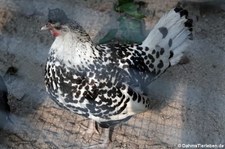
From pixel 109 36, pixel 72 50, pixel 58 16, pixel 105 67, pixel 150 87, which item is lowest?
pixel 150 87

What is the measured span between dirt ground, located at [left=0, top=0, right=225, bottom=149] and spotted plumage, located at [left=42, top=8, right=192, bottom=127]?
0.32 m

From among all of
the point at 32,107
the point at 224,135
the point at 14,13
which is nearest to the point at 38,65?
the point at 32,107

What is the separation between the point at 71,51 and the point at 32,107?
712 millimetres

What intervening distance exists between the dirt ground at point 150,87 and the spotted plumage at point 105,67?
12.4 inches

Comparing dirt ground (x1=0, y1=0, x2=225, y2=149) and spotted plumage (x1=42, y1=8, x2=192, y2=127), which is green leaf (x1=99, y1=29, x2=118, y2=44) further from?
spotted plumage (x1=42, y1=8, x2=192, y2=127)

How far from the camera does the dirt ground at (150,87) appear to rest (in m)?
2.23

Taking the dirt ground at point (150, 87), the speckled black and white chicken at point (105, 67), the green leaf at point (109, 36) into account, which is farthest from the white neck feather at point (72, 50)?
the green leaf at point (109, 36)

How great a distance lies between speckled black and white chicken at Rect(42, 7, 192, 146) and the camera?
176 cm

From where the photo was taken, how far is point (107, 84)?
1840 mm

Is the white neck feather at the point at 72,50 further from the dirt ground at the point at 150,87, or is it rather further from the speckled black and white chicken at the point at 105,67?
the dirt ground at the point at 150,87

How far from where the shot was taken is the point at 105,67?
6.10 ft

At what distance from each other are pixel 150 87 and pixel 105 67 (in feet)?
2.03

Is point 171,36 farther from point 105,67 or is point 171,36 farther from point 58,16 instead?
point 58,16

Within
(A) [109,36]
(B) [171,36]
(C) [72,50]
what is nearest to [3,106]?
(C) [72,50]
